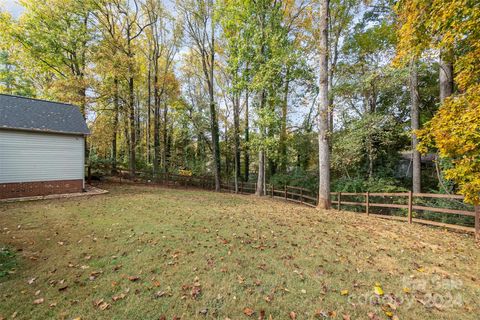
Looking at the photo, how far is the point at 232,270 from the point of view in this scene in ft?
11.1

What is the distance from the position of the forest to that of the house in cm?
355

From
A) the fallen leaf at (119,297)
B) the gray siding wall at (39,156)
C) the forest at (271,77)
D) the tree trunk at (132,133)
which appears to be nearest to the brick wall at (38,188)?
the gray siding wall at (39,156)

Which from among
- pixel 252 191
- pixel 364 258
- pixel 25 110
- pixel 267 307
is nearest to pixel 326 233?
pixel 364 258

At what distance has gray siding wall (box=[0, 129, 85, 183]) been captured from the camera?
9.06 m

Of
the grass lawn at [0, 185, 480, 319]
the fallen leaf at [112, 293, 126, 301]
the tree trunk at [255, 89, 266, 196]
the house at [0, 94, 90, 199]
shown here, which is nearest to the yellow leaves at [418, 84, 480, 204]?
the grass lawn at [0, 185, 480, 319]

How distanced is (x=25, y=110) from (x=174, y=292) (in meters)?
13.1

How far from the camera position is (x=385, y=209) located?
10227mm

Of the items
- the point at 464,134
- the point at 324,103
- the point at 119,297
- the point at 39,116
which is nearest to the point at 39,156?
the point at 39,116

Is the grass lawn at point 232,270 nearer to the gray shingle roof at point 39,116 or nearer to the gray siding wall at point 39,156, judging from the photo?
the gray siding wall at point 39,156

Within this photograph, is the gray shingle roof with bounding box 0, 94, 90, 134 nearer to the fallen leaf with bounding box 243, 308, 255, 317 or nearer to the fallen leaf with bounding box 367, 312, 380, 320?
the fallen leaf with bounding box 243, 308, 255, 317

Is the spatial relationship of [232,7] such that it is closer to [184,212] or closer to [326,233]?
[184,212]

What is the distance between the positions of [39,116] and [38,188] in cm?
368

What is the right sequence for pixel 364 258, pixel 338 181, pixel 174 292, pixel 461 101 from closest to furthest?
1. pixel 174 292
2. pixel 364 258
3. pixel 461 101
4. pixel 338 181

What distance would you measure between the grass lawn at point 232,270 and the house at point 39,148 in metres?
4.97
